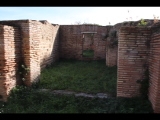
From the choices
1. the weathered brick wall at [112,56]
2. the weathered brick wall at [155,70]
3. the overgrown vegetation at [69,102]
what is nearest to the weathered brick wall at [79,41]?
the weathered brick wall at [112,56]

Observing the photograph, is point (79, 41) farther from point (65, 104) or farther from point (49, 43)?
point (65, 104)

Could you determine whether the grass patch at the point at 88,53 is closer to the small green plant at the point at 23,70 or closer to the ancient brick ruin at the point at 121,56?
the ancient brick ruin at the point at 121,56

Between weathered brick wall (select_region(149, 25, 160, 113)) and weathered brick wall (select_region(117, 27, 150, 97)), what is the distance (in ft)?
0.77

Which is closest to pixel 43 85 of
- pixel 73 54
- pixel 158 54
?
pixel 158 54

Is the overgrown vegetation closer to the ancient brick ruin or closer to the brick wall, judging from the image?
the ancient brick ruin

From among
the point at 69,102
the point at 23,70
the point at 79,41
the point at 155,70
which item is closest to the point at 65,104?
the point at 69,102

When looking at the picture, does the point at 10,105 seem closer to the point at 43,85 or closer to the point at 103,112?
the point at 43,85

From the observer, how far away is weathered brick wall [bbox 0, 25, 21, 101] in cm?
545

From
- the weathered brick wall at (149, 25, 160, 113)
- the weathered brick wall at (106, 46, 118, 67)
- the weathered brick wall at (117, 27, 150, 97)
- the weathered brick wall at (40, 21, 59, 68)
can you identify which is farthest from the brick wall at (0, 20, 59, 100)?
the weathered brick wall at (106, 46, 118, 67)

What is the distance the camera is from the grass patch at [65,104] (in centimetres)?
474

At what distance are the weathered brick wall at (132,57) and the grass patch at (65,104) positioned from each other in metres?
0.40

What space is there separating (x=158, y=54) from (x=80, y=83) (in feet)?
11.5

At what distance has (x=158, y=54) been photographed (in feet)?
13.9
